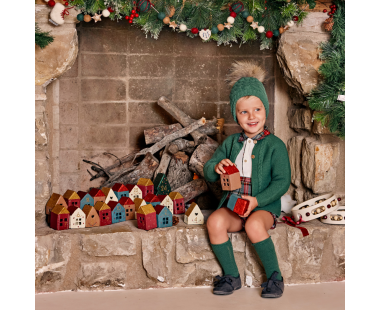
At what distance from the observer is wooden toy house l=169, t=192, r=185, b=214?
9.23 ft

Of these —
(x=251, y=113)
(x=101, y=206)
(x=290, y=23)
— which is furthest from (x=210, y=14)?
(x=101, y=206)

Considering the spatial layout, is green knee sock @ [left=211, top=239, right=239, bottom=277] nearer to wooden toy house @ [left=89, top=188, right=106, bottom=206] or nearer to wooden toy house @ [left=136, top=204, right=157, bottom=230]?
wooden toy house @ [left=136, top=204, right=157, bottom=230]

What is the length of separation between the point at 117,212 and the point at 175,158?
0.65 m

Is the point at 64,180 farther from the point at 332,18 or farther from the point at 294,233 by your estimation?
the point at 332,18

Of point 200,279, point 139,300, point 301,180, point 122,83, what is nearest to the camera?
point 139,300

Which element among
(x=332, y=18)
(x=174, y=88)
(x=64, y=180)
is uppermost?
(x=332, y=18)

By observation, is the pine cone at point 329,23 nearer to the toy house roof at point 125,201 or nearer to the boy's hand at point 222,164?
the boy's hand at point 222,164

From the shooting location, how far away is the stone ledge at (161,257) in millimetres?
2428

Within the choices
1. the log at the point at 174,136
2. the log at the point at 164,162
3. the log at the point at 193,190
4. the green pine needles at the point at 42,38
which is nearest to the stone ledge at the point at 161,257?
the log at the point at 193,190

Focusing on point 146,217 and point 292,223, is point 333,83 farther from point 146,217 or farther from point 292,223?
point 146,217

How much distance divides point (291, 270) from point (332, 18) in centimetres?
156

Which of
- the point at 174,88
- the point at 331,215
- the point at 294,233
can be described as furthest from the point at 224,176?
the point at 174,88

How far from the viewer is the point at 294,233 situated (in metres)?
2.55

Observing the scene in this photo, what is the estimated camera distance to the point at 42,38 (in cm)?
248
